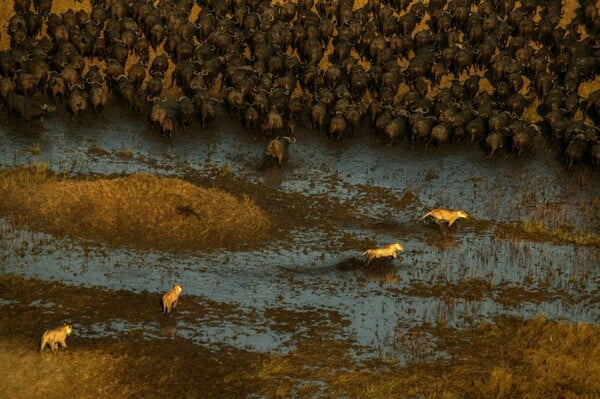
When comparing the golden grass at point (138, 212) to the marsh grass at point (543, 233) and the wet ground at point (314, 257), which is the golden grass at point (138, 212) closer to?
the wet ground at point (314, 257)

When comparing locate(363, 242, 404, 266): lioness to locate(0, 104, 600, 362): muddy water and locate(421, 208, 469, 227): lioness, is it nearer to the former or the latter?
locate(0, 104, 600, 362): muddy water

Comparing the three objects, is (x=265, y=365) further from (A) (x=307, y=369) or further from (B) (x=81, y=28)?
(B) (x=81, y=28)

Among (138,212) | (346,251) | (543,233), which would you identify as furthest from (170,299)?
(543,233)

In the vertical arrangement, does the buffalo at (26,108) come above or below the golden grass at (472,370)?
above

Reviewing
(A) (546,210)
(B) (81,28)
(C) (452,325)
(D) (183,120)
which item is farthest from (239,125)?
(C) (452,325)

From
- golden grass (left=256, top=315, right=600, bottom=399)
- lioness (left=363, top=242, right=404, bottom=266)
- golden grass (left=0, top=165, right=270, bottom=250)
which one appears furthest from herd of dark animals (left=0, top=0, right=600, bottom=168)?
golden grass (left=256, top=315, right=600, bottom=399)

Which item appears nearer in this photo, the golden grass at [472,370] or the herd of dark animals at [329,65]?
the golden grass at [472,370]

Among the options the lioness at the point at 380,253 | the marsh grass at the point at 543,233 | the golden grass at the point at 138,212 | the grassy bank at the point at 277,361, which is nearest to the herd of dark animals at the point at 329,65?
the marsh grass at the point at 543,233
